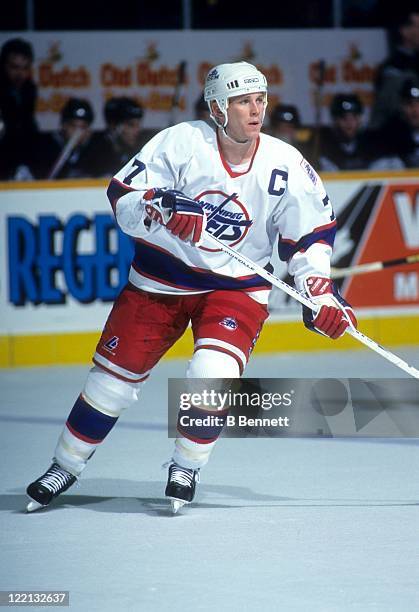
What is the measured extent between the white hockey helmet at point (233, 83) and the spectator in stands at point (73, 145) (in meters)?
3.53

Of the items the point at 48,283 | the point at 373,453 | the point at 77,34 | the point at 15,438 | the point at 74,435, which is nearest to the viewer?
the point at 74,435

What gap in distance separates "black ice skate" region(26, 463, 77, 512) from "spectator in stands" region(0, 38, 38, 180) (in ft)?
11.2

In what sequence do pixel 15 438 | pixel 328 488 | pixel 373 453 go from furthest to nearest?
pixel 15 438, pixel 373 453, pixel 328 488

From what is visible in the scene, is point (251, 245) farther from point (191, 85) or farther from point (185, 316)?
point (191, 85)

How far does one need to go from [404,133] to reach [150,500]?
14.1 ft

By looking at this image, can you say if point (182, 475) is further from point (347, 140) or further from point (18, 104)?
point (347, 140)

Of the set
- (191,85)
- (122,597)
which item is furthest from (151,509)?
(191,85)

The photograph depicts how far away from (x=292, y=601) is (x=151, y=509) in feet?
3.50

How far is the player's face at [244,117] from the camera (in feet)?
12.9

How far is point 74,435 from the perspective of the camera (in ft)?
13.2

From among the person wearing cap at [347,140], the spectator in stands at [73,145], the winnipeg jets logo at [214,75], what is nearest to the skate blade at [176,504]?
the winnipeg jets logo at [214,75]

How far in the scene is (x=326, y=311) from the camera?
3.92 m

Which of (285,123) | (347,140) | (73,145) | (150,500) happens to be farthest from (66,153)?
(150,500)

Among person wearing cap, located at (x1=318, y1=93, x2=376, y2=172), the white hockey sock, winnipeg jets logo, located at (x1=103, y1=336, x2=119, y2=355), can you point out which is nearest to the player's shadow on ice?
the white hockey sock
